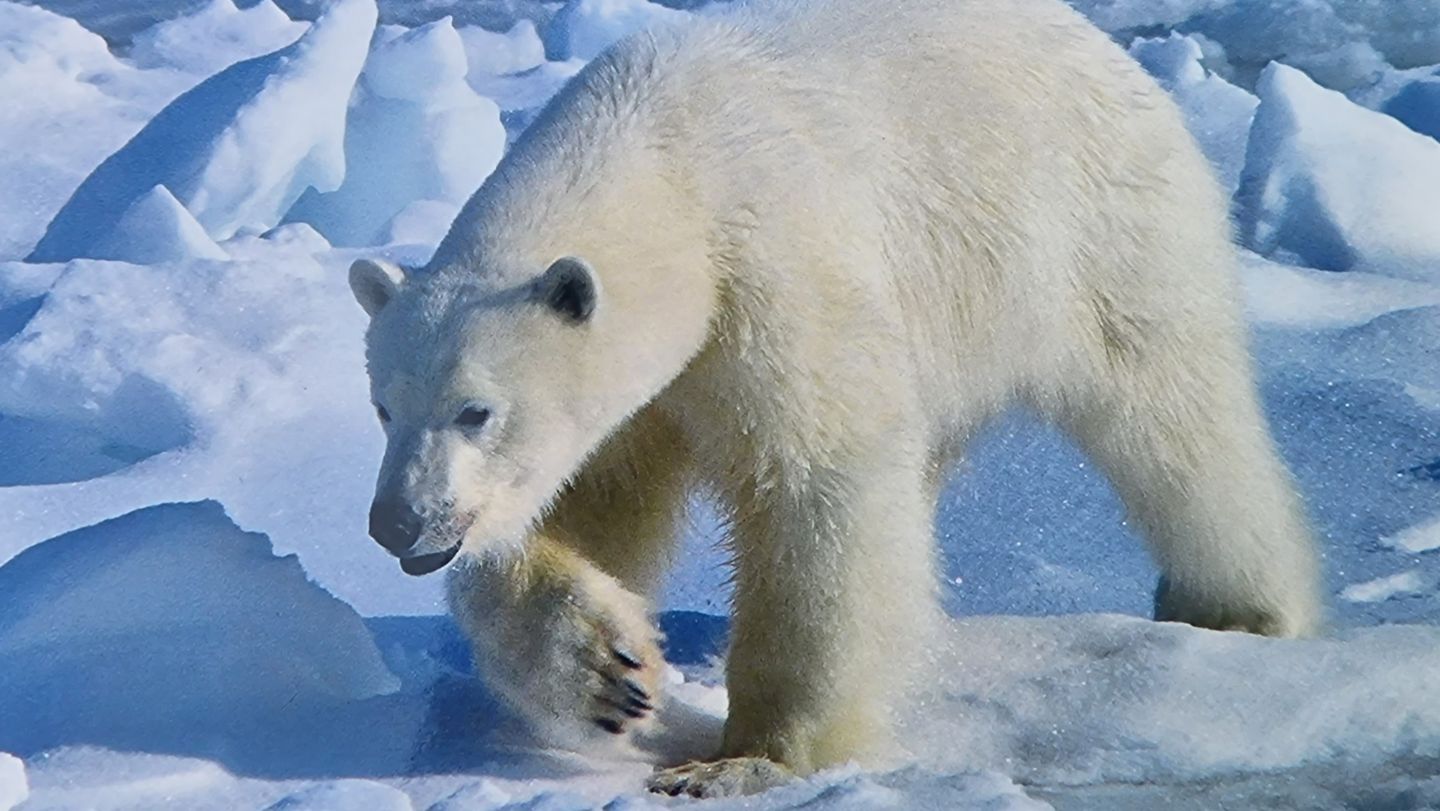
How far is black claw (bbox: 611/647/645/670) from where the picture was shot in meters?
2.77

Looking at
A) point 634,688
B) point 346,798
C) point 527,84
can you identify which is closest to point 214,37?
point 527,84

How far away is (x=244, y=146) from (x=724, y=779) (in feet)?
10.9

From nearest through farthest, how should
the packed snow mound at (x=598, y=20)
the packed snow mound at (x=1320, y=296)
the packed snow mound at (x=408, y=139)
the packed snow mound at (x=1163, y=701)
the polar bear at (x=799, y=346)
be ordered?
the polar bear at (x=799, y=346) < the packed snow mound at (x=1163, y=701) < the packed snow mound at (x=1320, y=296) < the packed snow mound at (x=408, y=139) < the packed snow mound at (x=598, y=20)

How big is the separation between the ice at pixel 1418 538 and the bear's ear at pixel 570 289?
210 centimetres

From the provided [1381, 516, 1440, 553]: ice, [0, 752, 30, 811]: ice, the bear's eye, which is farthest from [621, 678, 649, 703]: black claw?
[1381, 516, 1440, 553]: ice

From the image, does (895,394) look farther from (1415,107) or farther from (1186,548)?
(1415,107)

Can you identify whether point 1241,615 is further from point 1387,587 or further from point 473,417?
point 473,417

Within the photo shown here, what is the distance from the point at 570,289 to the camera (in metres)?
2.34

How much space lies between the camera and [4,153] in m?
5.97

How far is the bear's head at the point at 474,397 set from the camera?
2295 mm

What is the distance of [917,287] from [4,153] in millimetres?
4084

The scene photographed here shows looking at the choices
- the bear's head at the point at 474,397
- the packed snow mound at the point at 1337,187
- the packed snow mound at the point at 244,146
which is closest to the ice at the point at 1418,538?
the packed snow mound at the point at 1337,187

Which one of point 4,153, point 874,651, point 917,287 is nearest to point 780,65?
point 917,287

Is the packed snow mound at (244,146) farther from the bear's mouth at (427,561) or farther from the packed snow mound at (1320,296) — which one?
the bear's mouth at (427,561)
